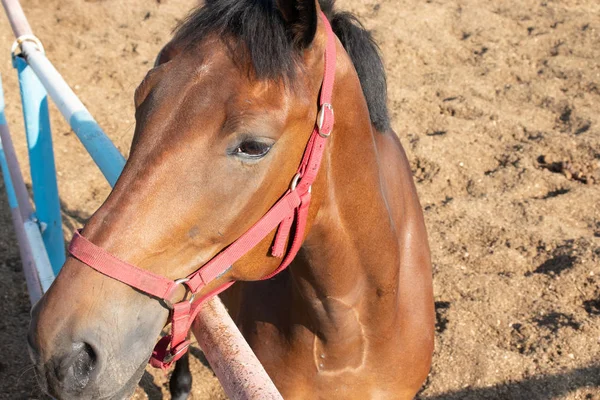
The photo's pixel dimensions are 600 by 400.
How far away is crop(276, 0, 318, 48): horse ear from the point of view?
147 centimetres

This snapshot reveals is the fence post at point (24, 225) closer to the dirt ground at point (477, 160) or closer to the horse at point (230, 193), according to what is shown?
the dirt ground at point (477, 160)

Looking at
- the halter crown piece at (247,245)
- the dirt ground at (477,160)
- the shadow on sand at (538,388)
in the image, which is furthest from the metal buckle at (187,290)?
the shadow on sand at (538,388)

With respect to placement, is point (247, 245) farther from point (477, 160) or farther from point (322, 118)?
point (477, 160)

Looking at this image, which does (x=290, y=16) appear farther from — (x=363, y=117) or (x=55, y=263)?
(x=55, y=263)

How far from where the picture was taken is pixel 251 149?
1.43 metres

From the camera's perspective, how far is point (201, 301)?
1.52m

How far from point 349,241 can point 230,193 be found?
545 mm

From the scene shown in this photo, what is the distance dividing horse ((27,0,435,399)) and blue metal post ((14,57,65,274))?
3.40ft

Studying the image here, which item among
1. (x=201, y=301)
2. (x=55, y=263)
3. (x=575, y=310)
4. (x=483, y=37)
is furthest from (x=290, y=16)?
(x=483, y=37)

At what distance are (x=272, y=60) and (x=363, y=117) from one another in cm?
41

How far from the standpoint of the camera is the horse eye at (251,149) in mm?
1417

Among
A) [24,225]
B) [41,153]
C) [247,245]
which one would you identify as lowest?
[24,225]

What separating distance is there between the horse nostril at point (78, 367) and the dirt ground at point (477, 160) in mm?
941

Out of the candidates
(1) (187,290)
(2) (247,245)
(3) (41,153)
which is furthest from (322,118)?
(3) (41,153)
